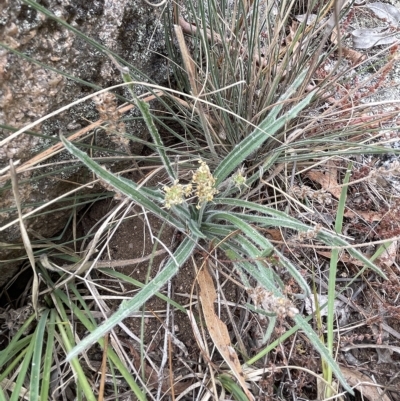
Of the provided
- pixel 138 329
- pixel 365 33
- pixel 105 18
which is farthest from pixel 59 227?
pixel 365 33

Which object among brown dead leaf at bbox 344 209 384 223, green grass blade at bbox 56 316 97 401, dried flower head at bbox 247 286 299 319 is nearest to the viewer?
dried flower head at bbox 247 286 299 319

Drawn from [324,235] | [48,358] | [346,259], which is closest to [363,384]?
[346,259]

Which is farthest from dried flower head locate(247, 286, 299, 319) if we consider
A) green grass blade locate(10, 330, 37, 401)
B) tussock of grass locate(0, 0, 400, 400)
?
green grass blade locate(10, 330, 37, 401)

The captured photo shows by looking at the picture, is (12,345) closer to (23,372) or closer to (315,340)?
(23,372)

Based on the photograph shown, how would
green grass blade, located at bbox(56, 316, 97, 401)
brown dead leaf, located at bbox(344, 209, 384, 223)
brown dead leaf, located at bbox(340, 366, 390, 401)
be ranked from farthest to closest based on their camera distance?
1. brown dead leaf, located at bbox(344, 209, 384, 223)
2. brown dead leaf, located at bbox(340, 366, 390, 401)
3. green grass blade, located at bbox(56, 316, 97, 401)

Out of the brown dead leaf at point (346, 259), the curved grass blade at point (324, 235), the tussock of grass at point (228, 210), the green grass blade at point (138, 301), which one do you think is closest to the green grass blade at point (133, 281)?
the tussock of grass at point (228, 210)

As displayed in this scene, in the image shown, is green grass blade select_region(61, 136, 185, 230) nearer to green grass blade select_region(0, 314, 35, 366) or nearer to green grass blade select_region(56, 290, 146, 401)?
green grass blade select_region(56, 290, 146, 401)
